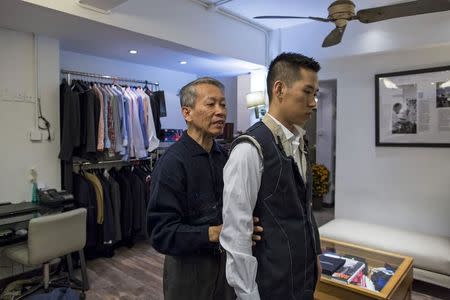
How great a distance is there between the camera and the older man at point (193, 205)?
1070 mm

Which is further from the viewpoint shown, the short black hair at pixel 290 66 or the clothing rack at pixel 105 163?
the clothing rack at pixel 105 163

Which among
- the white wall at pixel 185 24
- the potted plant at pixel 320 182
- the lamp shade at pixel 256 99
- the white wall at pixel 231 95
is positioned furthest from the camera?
the white wall at pixel 231 95

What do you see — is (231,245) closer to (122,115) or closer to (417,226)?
(122,115)

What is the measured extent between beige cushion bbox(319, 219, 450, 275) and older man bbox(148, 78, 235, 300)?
80.4 inches

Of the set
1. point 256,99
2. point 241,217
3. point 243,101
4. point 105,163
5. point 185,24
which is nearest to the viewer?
point 241,217

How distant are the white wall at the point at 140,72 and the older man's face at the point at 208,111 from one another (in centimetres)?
267

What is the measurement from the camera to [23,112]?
2.70 m

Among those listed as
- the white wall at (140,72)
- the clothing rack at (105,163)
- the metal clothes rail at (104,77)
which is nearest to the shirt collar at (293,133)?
the clothing rack at (105,163)

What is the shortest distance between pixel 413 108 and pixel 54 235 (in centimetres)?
338

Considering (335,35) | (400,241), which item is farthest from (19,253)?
(400,241)

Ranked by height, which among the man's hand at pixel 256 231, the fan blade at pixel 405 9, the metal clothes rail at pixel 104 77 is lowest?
the man's hand at pixel 256 231

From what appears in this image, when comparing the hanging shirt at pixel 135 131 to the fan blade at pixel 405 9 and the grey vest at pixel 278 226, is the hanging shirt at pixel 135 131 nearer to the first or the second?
the fan blade at pixel 405 9

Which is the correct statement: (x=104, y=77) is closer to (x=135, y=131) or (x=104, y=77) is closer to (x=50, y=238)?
(x=135, y=131)

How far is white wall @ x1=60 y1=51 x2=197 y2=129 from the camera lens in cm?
338
